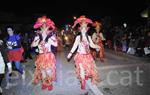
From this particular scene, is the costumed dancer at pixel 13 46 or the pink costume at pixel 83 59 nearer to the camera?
the pink costume at pixel 83 59

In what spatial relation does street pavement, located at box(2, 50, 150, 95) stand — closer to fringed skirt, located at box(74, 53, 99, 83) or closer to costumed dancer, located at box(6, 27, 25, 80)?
fringed skirt, located at box(74, 53, 99, 83)

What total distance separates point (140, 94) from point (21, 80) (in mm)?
4718

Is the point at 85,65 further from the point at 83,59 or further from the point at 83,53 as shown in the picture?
the point at 83,53

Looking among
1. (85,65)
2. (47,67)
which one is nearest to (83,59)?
(85,65)

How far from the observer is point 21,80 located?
37.3ft

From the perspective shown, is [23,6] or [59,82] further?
[23,6]

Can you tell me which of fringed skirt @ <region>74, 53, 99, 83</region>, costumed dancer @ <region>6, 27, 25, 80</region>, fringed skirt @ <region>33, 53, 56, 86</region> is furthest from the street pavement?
costumed dancer @ <region>6, 27, 25, 80</region>

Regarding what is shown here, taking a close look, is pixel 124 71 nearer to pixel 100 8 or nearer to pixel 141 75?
A: pixel 141 75

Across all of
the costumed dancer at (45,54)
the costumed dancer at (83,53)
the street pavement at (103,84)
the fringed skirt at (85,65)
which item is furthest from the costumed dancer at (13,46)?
the fringed skirt at (85,65)

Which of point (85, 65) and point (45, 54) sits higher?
point (45, 54)

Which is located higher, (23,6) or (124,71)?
(23,6)

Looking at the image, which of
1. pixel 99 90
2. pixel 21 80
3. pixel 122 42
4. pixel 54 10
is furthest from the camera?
pixel 54 10

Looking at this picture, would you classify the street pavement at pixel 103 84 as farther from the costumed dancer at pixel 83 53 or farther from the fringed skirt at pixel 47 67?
the costumed dancer at pixel 83 53

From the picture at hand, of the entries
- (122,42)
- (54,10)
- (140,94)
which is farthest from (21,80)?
(54,10)
